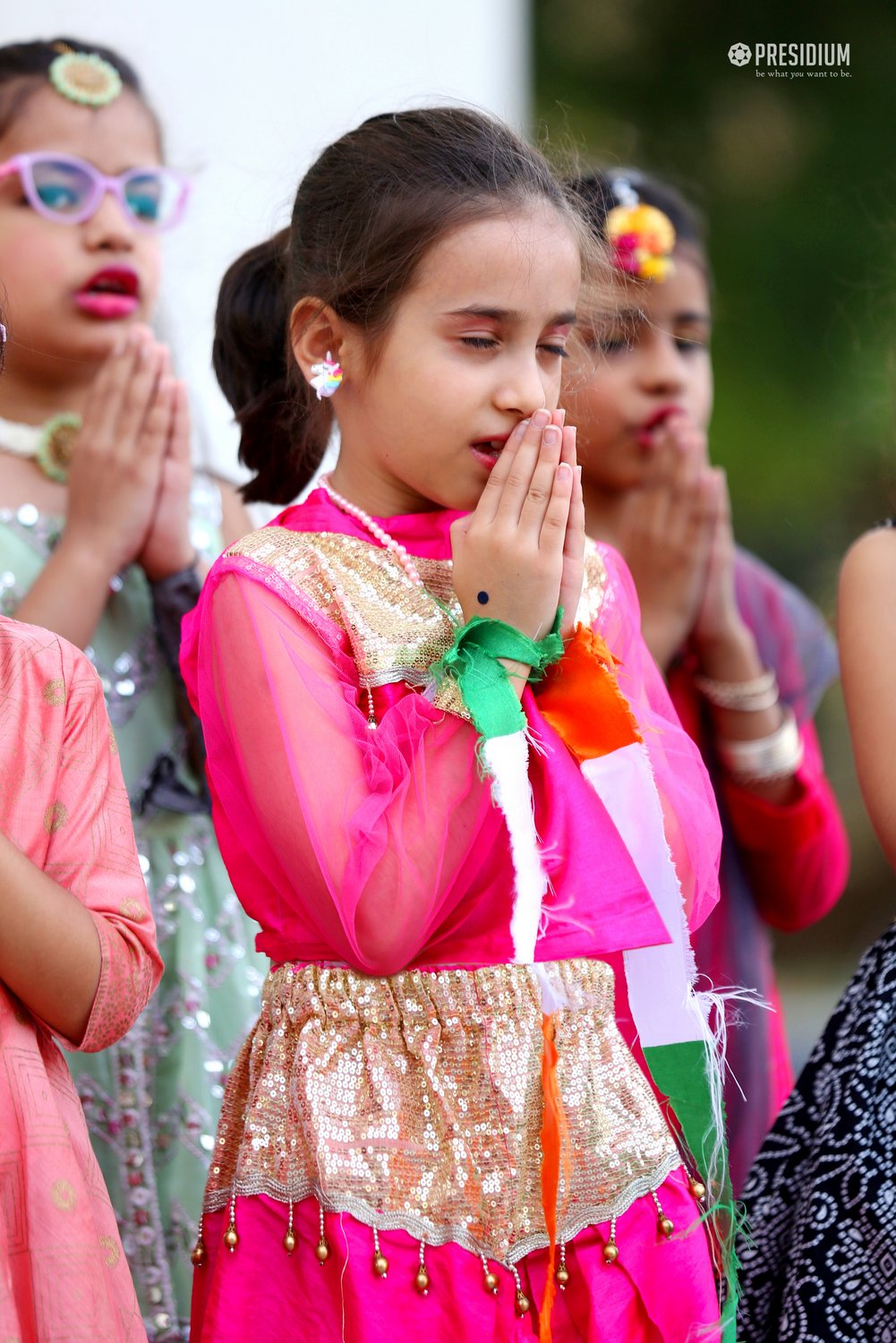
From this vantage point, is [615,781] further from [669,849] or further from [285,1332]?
[285,1332]

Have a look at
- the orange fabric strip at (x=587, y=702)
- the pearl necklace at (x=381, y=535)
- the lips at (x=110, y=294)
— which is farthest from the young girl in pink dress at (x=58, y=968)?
the lips at (x=110, y=294)

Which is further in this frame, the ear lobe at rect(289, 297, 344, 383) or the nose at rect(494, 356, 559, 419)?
the ear lobe at rect(289, 297, 344, 383)

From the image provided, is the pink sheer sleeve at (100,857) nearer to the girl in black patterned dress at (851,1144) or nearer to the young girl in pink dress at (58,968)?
the young girl in pink dress at (58,968)

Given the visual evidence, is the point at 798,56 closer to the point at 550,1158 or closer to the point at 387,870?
the point at 387,870

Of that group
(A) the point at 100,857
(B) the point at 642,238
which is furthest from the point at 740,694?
(A) the point at 100,857

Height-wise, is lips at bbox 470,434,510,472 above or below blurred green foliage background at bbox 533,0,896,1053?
below

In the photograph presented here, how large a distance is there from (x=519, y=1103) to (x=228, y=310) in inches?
42.5

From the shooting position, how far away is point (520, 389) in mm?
1537

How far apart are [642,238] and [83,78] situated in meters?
0.92

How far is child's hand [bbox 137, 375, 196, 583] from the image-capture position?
89.0 inches

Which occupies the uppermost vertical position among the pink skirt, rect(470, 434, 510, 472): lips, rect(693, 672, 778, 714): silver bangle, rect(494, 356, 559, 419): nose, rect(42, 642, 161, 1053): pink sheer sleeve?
rect(693, 672, 778, 714): silver bangle

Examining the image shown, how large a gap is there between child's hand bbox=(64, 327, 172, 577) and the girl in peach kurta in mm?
621

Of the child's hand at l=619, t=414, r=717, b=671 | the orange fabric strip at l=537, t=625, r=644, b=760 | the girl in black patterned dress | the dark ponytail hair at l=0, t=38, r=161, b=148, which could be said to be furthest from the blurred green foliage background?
the orange fabric strip at l=537, t=625, r=644, b=760

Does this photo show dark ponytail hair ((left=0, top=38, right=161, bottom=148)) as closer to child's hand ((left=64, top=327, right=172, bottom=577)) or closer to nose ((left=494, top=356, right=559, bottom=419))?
child's hand ((left=64, top=327, right=172, bottom=577))
